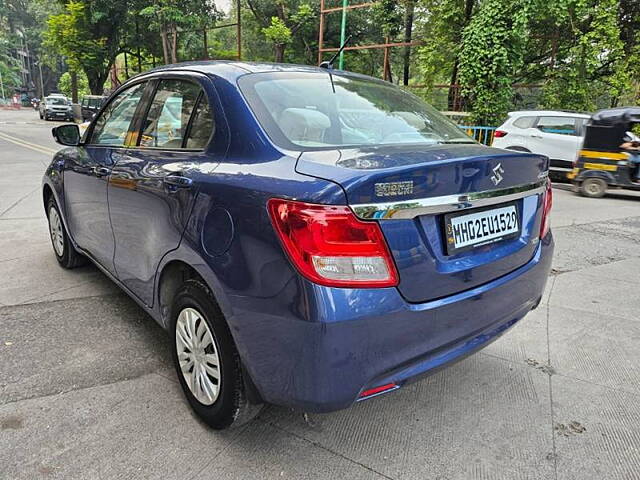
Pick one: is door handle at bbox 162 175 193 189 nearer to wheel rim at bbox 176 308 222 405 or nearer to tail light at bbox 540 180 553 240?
wheel rim at bbox 176 308 222 405

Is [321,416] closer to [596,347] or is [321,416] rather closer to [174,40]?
[596,347]

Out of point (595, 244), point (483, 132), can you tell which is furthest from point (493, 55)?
point (595, 244)

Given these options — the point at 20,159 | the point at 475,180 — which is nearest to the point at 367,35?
the point at 20,159

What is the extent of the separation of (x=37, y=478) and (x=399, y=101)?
8.46 ft

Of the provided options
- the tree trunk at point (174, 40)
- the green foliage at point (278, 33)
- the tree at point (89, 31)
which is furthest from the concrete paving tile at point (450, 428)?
the tree at point (89, 31)

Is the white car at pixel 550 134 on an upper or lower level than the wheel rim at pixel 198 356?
upper

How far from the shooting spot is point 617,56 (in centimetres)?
1340

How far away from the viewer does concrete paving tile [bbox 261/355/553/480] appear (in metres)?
2.06

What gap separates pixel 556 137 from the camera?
11.1 metres

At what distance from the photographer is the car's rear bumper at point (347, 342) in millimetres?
1628

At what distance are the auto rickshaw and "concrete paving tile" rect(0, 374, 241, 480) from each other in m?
9.53

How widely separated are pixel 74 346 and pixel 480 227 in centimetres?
251

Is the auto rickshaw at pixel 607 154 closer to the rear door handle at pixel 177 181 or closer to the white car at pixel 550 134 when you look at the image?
the white car at pixel 550 134

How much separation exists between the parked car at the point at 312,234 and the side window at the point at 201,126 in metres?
0.01
